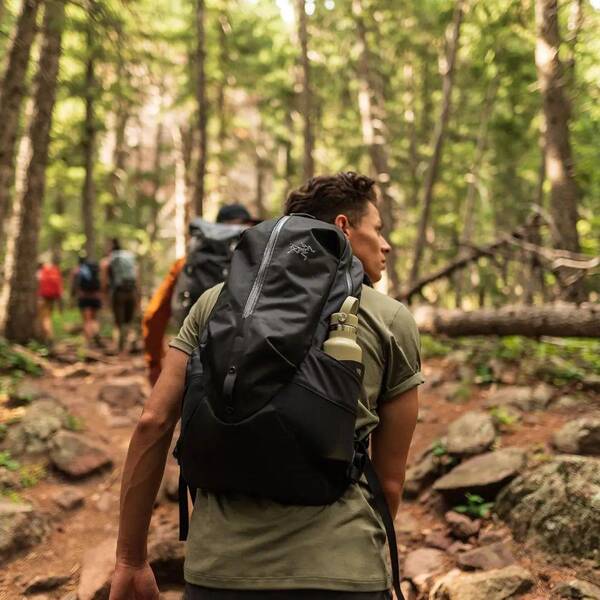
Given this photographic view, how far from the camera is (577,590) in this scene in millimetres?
3463

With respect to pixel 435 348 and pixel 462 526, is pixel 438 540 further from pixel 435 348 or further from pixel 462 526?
pixel 435 348

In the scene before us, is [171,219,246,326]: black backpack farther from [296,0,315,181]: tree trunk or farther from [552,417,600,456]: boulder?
[296,0,315,181]: tree trunk

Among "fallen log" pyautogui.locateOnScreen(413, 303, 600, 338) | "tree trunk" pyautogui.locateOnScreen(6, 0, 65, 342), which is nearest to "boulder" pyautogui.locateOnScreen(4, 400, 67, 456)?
"tree trunk" pyautogui.locateOnScreen(6, 0, 65, 342)

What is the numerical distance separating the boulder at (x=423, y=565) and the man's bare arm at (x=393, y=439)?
2.45m

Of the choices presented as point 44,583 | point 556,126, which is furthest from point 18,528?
point 556,126

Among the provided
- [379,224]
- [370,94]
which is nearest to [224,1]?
[370,94]

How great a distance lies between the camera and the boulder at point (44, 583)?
4.11 meters

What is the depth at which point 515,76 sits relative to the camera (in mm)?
15820

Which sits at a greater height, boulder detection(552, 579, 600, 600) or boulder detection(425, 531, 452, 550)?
boulder detection(552, 579, 600, 600)

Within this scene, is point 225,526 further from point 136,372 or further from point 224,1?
point 224,1

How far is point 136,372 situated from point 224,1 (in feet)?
47.9

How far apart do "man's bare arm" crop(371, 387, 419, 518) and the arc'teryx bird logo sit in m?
0.59

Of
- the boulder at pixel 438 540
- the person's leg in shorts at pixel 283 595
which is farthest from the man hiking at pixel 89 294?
the person's leg in shorts at pixel 283 595

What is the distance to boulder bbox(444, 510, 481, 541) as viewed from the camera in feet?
15.0
